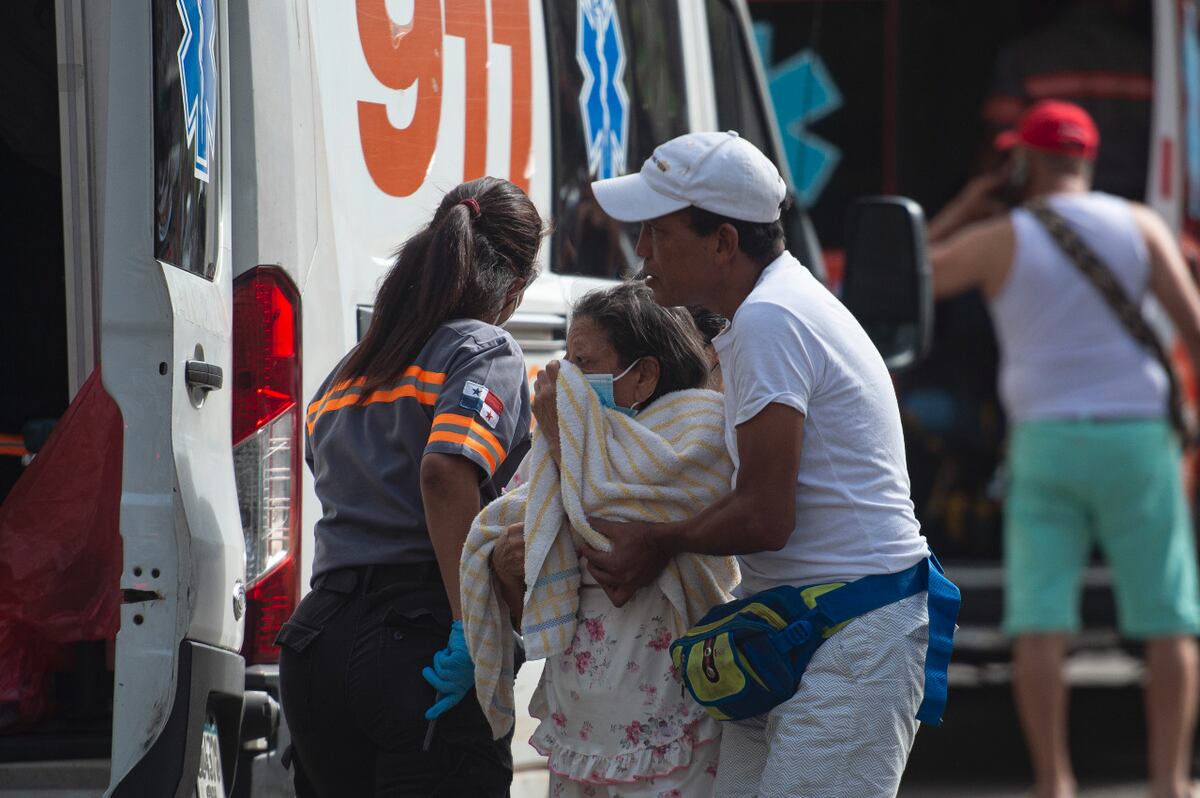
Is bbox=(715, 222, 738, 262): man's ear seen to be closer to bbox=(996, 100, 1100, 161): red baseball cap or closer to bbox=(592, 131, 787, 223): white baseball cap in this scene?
bbox=(592, 131, 787, 223): white baseball cap

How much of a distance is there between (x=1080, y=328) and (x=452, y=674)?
364cm

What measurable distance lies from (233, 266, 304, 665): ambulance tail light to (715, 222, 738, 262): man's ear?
31.7 inches

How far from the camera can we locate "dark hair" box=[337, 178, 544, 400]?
2.88m

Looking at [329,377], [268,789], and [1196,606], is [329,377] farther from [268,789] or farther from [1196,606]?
[1196,606]

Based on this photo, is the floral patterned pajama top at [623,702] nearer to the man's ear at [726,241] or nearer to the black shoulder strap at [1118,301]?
the man's ear at [726,241]

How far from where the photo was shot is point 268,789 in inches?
122

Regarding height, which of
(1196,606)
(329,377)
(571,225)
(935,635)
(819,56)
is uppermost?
(819,56)

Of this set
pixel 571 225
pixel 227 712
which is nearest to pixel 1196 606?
pixel 571 225

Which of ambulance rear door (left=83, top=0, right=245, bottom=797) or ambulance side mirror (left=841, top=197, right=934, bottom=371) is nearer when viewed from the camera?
ambulance rear door (left=83, top=0, right=245, bottom=797)

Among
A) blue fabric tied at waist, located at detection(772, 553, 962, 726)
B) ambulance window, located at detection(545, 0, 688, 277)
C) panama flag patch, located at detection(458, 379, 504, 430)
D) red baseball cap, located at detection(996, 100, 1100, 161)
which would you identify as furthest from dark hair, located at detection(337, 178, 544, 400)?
red baseball cap, located at detection(996, 100, 1100, 161)

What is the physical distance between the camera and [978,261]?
19.7 ft

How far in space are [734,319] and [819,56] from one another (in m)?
5.46

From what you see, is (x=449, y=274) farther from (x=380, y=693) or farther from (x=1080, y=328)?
(x=1080, y=328)

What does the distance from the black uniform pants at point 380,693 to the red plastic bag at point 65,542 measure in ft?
1.51
